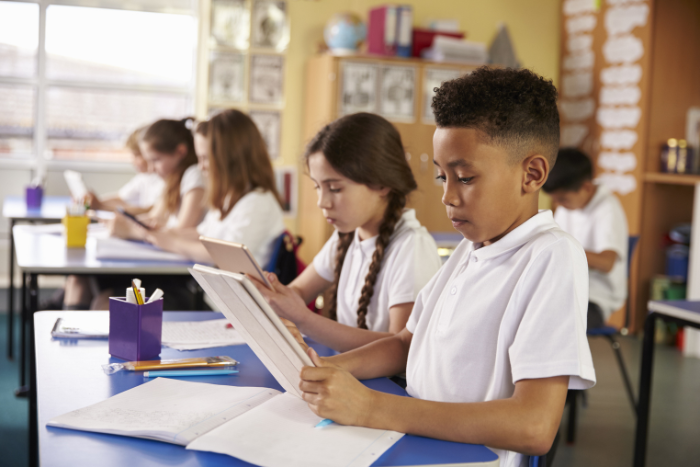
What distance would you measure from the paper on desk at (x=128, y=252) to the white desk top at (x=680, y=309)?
60.4 inches

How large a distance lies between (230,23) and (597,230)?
3103mm

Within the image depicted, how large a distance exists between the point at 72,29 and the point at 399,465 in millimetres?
5070

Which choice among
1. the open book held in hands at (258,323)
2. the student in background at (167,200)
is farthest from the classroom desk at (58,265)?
the open book held in hands at (258,323)

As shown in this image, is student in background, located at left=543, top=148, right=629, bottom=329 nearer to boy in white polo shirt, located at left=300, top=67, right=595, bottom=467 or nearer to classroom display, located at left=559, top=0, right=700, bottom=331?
classroom display, located at left=559, top=0, right=700, bottom=331

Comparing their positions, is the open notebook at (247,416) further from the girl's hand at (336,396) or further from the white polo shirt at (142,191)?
the white polo shirt at (142,191)

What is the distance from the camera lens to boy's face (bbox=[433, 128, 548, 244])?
94cm

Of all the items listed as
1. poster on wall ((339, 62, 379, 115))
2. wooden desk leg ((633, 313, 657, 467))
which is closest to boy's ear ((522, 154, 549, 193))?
wooden desk leg ((633, 313, 657, 467))

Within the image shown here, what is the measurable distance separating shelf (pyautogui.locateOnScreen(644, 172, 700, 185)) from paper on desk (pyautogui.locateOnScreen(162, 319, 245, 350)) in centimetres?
337

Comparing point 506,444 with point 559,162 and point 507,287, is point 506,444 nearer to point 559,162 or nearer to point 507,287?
point 507,287

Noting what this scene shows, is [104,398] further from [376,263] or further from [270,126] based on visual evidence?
[270,126]

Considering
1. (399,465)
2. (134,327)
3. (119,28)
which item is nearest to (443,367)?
(399,465)

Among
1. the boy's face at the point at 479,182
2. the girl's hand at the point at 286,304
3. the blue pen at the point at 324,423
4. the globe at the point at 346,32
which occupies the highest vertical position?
the globe at the point at 346,32

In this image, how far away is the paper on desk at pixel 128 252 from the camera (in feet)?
7.63

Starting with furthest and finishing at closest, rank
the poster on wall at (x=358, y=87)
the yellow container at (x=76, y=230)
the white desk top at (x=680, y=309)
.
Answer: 1. the poster on wall at (x=358, y=87)
2. the yellow container at (x=76, y=230)
3. the white desk top at (x=680, y=309)
